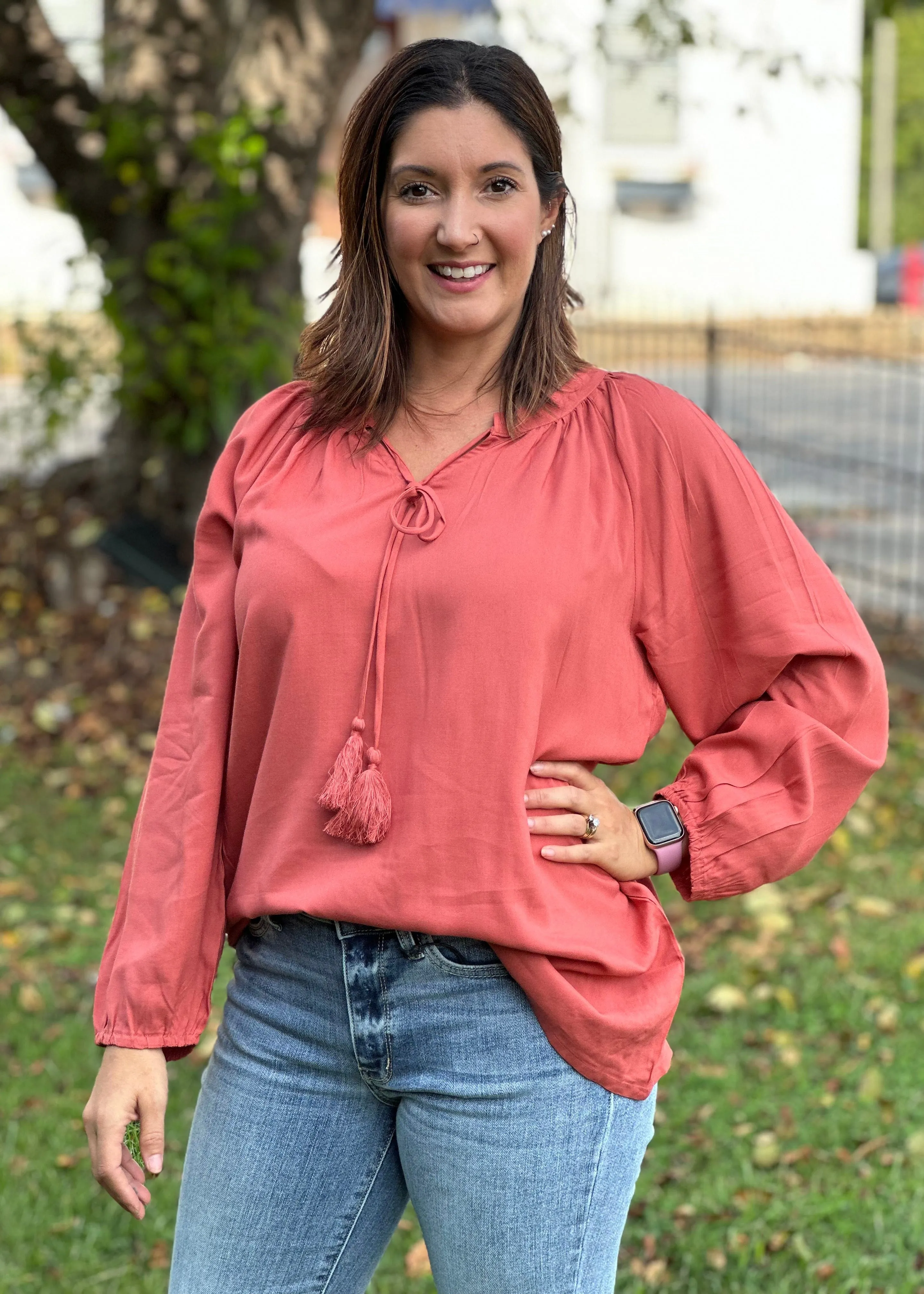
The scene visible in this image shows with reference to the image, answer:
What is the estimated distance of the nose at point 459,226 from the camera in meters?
1.78

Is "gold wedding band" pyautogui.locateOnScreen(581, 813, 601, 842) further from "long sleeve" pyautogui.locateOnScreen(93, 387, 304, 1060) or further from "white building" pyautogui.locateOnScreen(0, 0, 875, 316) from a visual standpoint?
"white building" pyautogui.locateOnScreen(0, 0, 875, 316)

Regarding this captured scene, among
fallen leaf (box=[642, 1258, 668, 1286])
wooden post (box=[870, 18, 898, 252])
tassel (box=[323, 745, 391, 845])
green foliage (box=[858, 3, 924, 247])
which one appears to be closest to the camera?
tassel (box=[323, 745, 391, 845])

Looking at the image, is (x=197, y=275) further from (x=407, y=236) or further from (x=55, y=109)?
(x=407, y=236)

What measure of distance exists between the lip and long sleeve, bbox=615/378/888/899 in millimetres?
237

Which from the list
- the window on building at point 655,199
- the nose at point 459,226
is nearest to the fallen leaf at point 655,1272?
the nose at point 459,226

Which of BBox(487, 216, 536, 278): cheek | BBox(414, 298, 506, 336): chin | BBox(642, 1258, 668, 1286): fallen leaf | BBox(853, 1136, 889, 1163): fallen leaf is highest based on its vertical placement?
BBox(487, 216, 536, 278): cheek

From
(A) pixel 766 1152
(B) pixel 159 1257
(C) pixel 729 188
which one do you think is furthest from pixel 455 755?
(C) pixel 729 188

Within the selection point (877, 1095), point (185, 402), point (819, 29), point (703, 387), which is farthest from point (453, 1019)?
point (819, 29)

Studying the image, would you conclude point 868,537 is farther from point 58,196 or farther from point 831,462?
point 58,196

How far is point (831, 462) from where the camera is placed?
302 inches

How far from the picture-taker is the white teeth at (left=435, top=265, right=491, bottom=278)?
182 cm

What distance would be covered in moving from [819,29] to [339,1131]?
845 inches

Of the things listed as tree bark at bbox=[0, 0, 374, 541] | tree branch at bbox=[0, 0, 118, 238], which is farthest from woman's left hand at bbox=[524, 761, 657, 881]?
tree branch at bbox=[0, 0, 118, 238]

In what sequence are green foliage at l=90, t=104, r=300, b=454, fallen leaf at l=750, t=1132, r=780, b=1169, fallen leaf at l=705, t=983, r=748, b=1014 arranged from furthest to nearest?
green foliage at l=90, t=104, r=300, b=454 < fallen leaf at l=705, t=983, r=748, b=1014 < fallen leaf at l=750, t=1132, r=780, b=1169
